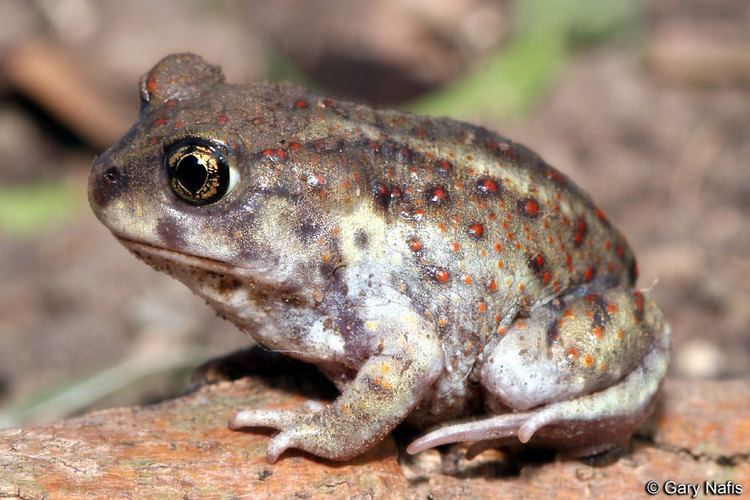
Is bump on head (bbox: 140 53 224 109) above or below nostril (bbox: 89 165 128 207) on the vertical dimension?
above

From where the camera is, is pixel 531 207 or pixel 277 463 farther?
pixel 531 207

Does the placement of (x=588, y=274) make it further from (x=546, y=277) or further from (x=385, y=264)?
(x=385, y=264)

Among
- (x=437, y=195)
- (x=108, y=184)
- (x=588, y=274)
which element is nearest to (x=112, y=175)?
(x=108, y=184)

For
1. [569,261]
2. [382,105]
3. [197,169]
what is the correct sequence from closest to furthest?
[197,169], [569,261], [382,105]

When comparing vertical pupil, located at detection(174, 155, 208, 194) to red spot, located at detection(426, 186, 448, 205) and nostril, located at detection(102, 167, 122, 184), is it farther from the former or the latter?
red spot, located at detection(426, 186, 448, 205)

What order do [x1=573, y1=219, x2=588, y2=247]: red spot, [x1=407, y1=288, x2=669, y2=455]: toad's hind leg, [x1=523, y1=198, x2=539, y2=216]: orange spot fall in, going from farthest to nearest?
1. [x1=573, y1=219, x2=588, y2=247]: red spot
2. [x1=523, y1=198, x2=539, y2=216]: orange spot
3. [x1=407, y1=288, x2=669, y2=455]: toad's hind leg

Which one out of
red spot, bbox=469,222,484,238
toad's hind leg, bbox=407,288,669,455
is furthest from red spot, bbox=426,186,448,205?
toad's hind leg, bbox=407,288,669,455

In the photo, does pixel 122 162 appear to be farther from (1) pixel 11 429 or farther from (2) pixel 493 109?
(2) pixel 493 109
